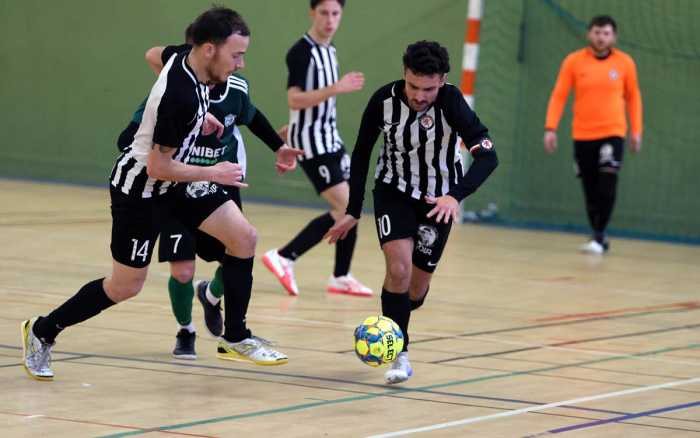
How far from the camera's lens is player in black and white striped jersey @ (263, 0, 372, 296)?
8.88 meters

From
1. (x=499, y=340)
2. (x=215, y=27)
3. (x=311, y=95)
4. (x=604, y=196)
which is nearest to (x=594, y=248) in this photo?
(x=604, y=196)

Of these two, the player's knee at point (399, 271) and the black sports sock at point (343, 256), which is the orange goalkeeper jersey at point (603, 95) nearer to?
the black sports sock at point (343, 256)

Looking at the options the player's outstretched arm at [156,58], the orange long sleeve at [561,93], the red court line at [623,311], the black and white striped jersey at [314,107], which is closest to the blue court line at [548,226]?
the orange long sleeve at [561,93]

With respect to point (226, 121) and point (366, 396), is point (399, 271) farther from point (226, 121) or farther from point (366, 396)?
point (226, 121)

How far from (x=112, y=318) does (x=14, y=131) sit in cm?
1010

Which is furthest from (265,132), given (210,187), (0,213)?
(0,213)

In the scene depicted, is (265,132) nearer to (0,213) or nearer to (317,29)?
(317,29)

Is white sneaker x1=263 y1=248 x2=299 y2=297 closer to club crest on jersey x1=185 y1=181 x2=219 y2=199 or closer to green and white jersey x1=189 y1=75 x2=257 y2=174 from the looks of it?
green and white jersey x1=189 y1=75 x2=257 y2=174

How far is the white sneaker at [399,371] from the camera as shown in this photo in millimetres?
5926

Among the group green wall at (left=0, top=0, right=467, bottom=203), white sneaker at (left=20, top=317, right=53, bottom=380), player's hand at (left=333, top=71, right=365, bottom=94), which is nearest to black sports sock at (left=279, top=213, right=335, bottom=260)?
player's hand at (left=333, top=71, right=365, bottom=94)

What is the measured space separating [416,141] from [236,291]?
1063 millimetres

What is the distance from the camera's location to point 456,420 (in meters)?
5.26

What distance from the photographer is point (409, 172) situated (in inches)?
Answer: 243

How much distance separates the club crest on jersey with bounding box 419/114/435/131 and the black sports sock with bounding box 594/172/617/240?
628 cm
